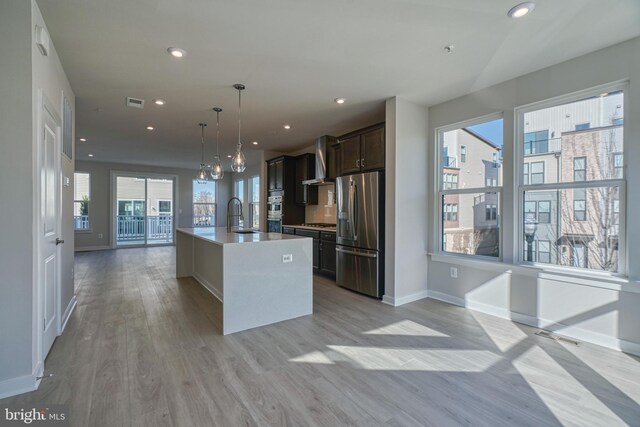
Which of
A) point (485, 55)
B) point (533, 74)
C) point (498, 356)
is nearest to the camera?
point (498, 356)

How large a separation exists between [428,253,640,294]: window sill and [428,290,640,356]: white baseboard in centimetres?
43

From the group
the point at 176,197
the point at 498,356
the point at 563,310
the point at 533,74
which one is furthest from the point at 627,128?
the point at 176,197

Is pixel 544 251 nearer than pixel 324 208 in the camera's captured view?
Yes

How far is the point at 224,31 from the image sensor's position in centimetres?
234

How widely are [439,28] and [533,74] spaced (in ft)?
4.88

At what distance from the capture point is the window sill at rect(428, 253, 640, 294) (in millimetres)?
2531

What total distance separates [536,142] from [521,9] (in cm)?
154

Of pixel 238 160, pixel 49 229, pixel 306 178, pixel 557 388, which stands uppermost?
pixel 306 178

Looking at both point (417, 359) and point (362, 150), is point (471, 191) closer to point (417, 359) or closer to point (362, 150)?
point (362, 150)

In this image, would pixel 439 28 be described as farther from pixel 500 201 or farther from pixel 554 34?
pixel 500 201

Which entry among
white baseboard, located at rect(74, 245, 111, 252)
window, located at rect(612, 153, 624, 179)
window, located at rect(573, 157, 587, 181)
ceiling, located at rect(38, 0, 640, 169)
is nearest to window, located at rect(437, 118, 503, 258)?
ceiling, located at rect(38, 0, 640, 169)

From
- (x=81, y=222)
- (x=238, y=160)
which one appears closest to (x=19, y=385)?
(x=238, y=160)

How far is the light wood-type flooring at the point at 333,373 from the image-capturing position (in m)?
1.77

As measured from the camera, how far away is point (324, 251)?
5.38 m
